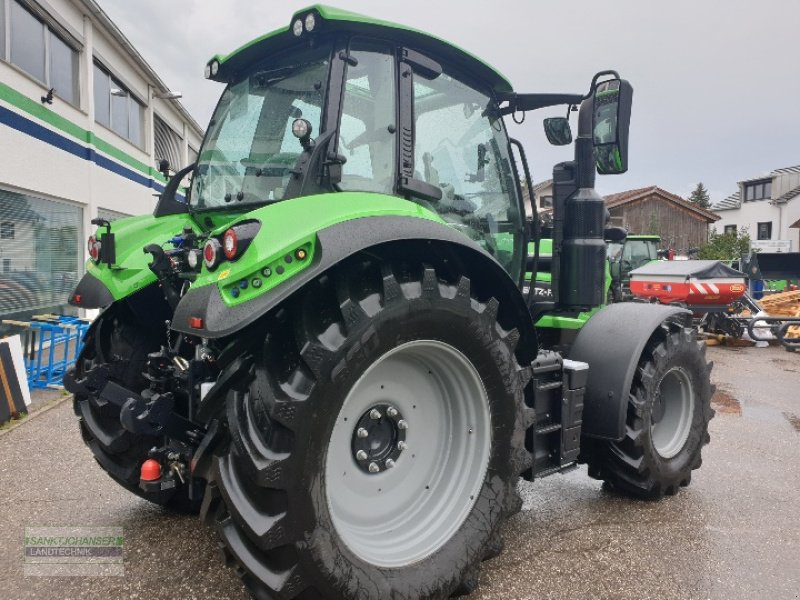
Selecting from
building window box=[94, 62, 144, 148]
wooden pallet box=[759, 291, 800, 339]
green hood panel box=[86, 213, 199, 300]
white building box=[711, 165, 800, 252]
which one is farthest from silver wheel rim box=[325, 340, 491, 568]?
white building box=[711, 165, 800, 252]

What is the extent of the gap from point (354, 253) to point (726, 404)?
5.86m

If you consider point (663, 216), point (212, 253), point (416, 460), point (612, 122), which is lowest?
point (416, 460)

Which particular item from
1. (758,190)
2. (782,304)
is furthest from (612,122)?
(758,190)

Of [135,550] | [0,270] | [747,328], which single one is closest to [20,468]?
[135,550]

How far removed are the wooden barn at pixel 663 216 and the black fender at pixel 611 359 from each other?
108ft

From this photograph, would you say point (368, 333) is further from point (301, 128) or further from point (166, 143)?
point (166, 143)

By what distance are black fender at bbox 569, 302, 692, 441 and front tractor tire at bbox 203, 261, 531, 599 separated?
0.78 metres

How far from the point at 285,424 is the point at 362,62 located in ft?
5.38

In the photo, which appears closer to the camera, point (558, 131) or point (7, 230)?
point (558, 131)

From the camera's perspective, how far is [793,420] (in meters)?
5.84

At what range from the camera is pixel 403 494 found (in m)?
2.60

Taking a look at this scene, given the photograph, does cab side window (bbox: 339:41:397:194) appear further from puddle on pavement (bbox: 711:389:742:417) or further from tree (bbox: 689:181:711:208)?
tree (bbox: 689:181:711:208)

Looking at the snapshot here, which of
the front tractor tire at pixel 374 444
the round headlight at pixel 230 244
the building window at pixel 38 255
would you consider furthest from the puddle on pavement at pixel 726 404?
the building window at pixel 38 255

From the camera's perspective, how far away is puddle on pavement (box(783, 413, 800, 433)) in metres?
5.55
